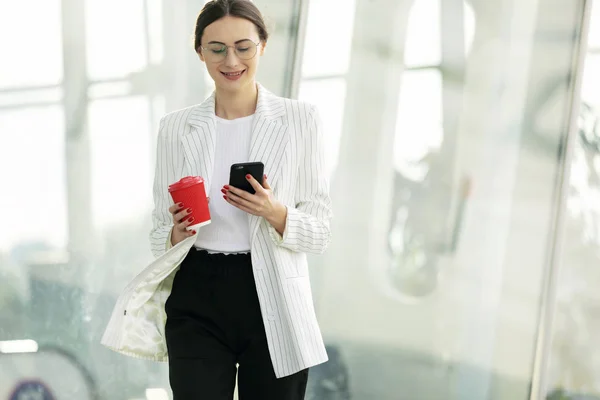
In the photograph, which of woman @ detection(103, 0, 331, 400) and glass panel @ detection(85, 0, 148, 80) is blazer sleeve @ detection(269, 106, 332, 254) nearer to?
woman @ detection(103, 0, 331, 400)

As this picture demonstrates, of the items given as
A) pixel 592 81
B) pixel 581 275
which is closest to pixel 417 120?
pixel 592 81

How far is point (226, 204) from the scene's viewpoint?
6.74ft

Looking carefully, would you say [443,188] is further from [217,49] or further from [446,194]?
[217,49]

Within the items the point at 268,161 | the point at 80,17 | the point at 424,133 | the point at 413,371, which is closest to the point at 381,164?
the point at 424,133

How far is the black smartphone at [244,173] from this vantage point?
1920 mm

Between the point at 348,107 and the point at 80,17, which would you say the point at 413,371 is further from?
the point at 80,17

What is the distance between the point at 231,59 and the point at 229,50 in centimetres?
3

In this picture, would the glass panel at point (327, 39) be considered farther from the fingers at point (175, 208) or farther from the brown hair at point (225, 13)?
the fingers at point (175, 208)

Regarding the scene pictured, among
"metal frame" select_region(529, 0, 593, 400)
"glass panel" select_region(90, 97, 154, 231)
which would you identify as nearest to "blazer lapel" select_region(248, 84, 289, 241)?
"glass panel" select_region(90, 97, 154, 231)

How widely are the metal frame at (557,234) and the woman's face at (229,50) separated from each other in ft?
6.48

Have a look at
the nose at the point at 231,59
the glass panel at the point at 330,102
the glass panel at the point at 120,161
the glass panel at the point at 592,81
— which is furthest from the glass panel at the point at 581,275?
the nose at the point at 231,59

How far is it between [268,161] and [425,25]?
71.2 inches

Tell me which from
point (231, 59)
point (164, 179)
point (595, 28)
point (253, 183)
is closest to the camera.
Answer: point (253, 183)

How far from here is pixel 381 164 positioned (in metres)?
3.67
